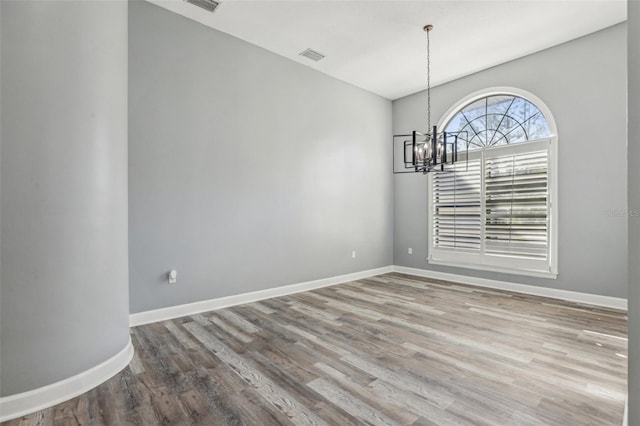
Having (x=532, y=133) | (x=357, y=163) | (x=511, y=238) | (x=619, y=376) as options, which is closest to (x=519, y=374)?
(x=619, y=376)

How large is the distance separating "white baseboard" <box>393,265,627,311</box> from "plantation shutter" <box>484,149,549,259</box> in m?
0.48

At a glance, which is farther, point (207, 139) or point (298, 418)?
point (207, 139)

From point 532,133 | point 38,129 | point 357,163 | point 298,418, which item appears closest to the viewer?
point 298,418

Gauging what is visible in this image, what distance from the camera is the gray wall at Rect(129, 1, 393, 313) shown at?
136 inches

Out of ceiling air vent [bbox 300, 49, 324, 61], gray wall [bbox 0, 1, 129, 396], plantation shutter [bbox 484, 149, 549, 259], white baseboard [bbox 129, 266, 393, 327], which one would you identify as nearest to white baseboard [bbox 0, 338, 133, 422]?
gray wall [bbox 0, 1, 129, 396]

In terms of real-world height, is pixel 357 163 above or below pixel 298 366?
above

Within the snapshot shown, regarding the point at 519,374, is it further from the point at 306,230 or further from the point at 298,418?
the point at 306,230

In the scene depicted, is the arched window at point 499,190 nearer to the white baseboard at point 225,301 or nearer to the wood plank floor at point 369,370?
the wood plank floor at point 369,370

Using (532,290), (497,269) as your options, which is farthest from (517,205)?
(532,290)

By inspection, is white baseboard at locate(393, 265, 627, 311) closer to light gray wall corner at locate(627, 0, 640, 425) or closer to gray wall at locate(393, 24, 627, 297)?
gray wall at locate(393, 24, 627, 297)

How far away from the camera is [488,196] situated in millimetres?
5133

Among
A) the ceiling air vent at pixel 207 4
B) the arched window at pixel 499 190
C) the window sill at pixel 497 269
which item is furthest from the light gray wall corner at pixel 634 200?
the window sill at pixel 497 269

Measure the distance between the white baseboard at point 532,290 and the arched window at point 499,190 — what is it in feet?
0.72

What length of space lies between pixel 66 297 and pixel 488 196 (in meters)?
5.42
